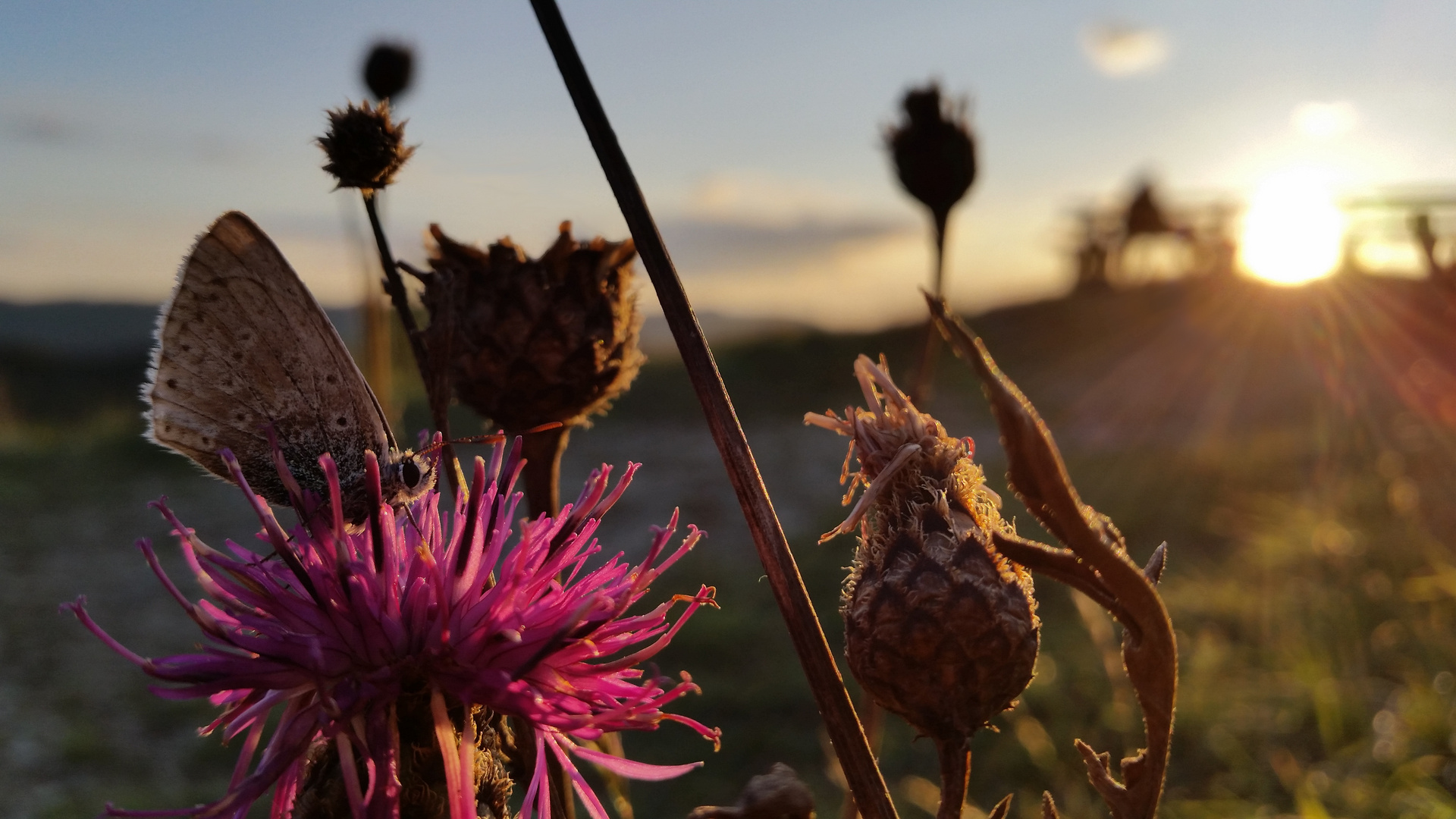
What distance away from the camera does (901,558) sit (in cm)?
103

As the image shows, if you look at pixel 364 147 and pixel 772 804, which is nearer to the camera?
pixel 772 804

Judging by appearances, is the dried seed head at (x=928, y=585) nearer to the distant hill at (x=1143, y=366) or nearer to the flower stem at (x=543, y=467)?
the flower stem at (x=543, y=467)

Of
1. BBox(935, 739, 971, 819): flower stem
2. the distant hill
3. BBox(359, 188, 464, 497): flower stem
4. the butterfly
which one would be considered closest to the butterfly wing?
the butterfly

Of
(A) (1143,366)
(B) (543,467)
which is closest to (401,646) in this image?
(B) (543,467)

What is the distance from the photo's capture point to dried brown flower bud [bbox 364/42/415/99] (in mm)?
2096

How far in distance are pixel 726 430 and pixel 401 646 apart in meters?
0.43

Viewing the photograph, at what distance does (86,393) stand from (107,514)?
1392 cm

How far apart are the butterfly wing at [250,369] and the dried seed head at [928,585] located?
65 cm

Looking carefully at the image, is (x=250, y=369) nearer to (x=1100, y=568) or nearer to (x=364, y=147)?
(x=364, y=147)

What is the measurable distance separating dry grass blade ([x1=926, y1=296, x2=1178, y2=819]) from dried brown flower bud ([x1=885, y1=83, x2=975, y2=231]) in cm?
89

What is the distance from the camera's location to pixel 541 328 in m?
1.59

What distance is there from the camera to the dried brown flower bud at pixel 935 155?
1.65 m

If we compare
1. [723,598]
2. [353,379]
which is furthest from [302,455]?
[723,598]

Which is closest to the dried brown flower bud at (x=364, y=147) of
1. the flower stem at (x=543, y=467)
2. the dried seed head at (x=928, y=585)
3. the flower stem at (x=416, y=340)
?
the flower stem at (x=416, y=340)
